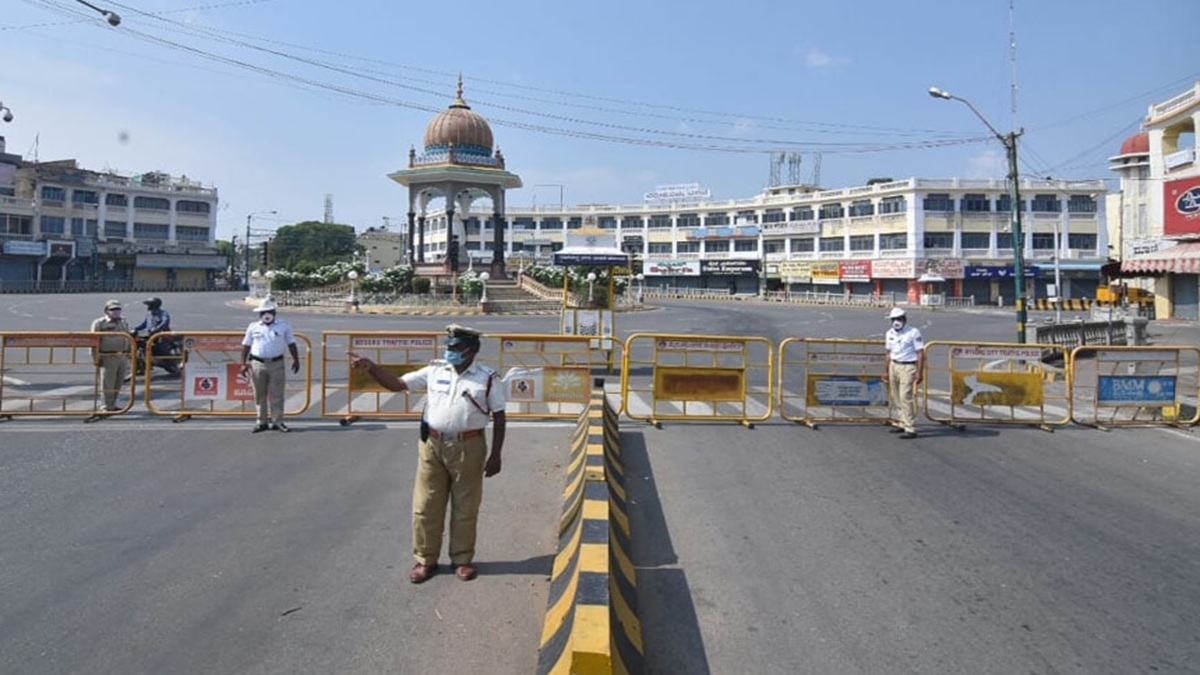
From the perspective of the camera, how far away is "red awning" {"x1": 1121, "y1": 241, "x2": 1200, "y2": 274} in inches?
904

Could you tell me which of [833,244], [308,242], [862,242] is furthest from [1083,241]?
[308,242]

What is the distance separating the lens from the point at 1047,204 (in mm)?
60125

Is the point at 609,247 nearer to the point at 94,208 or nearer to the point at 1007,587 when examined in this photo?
the point at 1007,587

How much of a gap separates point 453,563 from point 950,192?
64.4 m

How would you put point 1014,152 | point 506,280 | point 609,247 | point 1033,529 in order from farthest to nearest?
point 506,280 → point 1014,152 → point 609,247 → point 1033,529

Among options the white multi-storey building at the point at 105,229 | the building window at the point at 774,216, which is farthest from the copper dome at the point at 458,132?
the white multi-storey building at the point at 105,229

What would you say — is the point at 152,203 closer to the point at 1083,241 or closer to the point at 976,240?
the point at 976,240

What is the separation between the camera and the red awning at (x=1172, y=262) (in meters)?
23.0

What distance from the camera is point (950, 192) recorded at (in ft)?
195

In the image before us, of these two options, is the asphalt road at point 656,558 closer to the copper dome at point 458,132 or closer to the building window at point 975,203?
the copper dome at point 458,132

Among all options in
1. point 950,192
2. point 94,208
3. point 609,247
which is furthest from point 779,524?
point 94,208

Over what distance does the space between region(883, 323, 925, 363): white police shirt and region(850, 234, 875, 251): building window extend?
58.7 metres

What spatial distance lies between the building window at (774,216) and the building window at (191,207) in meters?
63.3

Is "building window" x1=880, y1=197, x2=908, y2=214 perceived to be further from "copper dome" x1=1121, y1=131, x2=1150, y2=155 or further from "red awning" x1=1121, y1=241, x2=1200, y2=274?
"red awning" x1=1121, y1=241, x2=1200, y2=274
